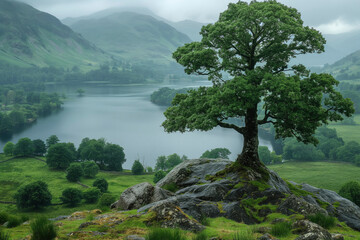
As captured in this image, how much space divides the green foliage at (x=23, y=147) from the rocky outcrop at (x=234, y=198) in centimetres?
10244

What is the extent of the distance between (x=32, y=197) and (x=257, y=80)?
207 ft

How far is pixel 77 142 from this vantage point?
137000 millimetres

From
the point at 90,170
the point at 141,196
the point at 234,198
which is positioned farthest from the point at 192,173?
the point at 90,170

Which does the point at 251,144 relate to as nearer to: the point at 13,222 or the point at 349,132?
the point at 13,222

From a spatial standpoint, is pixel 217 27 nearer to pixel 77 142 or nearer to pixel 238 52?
pixel 238 52

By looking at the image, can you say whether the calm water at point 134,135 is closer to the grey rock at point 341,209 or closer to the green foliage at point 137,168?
the green foliage at point 137,168

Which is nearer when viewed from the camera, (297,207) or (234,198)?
(297,207)

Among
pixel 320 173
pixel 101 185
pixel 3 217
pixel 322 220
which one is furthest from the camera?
pixel 320 173

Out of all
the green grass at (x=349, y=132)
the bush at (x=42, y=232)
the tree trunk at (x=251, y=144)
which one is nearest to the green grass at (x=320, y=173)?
the green grass at (x=349, y=132)

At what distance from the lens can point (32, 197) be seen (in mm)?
65688

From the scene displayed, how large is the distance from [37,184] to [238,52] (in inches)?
2500

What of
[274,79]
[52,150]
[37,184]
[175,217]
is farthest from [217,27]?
[52,150]

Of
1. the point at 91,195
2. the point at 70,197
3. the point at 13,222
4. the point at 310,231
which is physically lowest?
the point at 91,195

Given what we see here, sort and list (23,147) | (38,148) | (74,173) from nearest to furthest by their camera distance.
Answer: (74,173), (23,147), (38,148)
